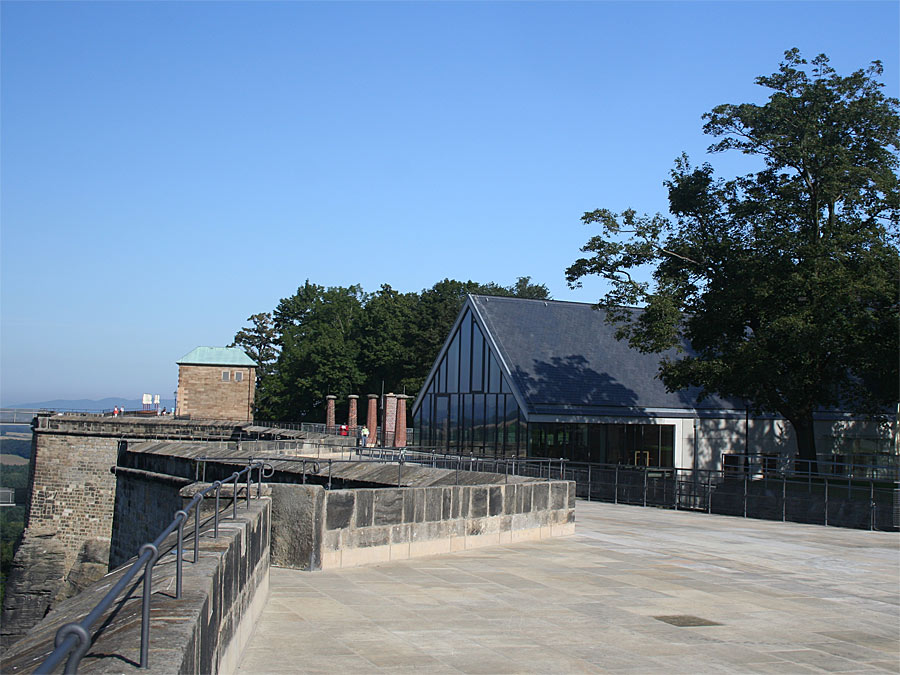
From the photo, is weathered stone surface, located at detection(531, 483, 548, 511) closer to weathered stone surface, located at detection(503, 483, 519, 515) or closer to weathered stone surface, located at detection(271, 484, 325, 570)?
weathered stone surface, located at detection(503, 483, 519, 515)

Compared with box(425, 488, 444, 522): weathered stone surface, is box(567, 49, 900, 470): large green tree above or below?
above

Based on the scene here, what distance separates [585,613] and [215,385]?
A: 235ft

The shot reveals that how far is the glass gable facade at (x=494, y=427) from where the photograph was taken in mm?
34938

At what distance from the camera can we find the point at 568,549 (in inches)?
476

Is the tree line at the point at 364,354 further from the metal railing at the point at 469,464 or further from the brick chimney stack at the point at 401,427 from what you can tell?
the metal railing at the point at 469,464

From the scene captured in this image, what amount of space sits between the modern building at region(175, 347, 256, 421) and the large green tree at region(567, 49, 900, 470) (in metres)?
52.2

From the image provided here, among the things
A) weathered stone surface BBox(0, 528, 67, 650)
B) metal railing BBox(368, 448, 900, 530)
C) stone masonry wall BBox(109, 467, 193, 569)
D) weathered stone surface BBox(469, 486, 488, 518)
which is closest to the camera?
weathered stone surface BBox(469, 486, 488, 518)

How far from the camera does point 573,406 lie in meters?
35.2

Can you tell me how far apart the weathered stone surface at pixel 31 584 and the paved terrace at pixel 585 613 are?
32973mm

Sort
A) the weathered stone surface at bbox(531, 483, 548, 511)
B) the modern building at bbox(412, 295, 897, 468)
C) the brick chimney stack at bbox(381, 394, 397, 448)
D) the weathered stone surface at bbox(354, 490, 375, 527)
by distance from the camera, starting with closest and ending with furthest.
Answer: the weathered stone surface at bbox(354, 490, 375, 527) < the weathered stone surface at bbox(531, 483, 548, 511) < the modern building at bbox(412, 295, 897, 468) < the brick chimney stack at bbox(381, 394, 397, 448)

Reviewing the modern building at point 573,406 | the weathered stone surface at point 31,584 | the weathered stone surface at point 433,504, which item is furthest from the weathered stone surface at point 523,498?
the weathered stone surface at point 31,584

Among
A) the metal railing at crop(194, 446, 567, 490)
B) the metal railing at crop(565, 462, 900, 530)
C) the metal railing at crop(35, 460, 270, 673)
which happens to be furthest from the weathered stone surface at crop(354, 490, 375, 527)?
the metal railing at crop(565, 462, 900, 530)

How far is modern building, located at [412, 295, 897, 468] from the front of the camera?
116ft

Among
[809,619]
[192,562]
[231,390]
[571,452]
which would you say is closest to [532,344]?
[571,452]
